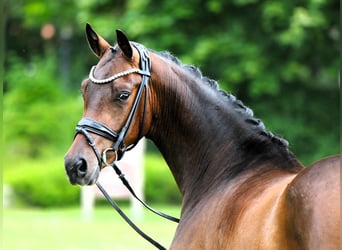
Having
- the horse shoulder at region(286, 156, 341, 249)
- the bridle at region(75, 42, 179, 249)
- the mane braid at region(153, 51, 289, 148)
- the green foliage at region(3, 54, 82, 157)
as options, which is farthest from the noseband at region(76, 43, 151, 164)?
the green foliage at region(3, 54, 82, 157)

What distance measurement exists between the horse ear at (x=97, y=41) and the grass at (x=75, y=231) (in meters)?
6.18

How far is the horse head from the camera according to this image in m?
4.32

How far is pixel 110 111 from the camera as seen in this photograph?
4.43 m

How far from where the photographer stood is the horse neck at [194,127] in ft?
15.5

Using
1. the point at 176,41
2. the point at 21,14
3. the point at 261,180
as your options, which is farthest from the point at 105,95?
the point at 21,14

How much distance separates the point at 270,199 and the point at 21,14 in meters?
27.7

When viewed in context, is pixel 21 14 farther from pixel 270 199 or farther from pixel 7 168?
pixel 270 199

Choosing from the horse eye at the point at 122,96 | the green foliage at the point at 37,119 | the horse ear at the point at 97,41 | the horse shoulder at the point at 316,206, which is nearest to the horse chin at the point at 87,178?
the horse eye at the point at 122,96

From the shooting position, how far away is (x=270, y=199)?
3936mm

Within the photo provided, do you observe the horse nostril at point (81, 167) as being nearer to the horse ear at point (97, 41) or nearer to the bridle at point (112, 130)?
the bridle at point (112, 130)

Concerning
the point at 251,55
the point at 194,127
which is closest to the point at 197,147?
the point at 194,127

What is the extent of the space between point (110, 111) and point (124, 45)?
411 millimetres

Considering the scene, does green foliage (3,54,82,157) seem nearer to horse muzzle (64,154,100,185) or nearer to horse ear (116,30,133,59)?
horse ear (116,30,133,59)

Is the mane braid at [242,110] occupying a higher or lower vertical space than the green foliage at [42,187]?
higher
